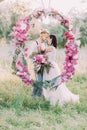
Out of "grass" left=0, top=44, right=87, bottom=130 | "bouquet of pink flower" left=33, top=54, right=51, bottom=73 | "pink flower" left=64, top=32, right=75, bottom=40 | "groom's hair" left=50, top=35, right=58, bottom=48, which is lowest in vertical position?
"grass" left=0, top=44, right=87, bottom=130

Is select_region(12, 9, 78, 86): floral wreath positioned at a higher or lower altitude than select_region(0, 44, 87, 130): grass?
higher

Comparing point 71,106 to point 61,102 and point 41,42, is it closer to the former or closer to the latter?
point 61,102

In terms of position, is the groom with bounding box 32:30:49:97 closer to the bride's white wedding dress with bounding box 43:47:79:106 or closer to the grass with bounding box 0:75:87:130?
the bride's white wedding dress with bounding box 43:47:79:106

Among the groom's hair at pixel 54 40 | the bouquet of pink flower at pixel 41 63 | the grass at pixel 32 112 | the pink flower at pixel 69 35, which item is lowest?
the grass at pixel 32 112

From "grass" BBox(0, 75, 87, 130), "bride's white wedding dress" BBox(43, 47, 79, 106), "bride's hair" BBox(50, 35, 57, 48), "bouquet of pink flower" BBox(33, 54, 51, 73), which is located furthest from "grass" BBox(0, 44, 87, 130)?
"bride's hair" BBox(50, 35, 57, 48)

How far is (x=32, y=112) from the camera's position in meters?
8.23

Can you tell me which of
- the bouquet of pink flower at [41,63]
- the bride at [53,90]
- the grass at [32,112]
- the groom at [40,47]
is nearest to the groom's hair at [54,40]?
the bride at [53,90]

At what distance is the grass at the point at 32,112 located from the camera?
7551mm

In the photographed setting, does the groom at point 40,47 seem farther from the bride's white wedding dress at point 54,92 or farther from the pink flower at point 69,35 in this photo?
the pink flower at point 69,35

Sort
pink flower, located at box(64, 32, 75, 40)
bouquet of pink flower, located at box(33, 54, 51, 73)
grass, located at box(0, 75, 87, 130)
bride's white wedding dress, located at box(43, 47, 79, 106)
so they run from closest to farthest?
1. grass, located at box(0, 75, 87, 130)
2. bouquet of pink flower, located at box(33, 54, 51, 73)
3. bride's white wedding dress, located at box(43, 47, 79, 106)
4. pink flower, located at box(64, 32, 75, 40)

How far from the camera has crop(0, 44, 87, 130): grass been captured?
7.55 m

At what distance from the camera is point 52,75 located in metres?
8.88

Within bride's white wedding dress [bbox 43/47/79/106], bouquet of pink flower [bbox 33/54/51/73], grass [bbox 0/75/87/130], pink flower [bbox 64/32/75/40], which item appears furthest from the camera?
pink flower [bbox 64/32/75/40]

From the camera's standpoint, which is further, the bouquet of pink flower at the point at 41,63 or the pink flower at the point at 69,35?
the pink flower at the point at 69,35
